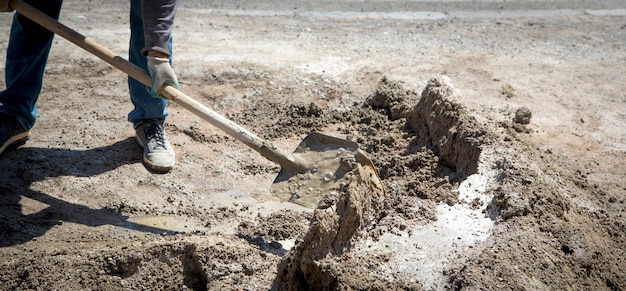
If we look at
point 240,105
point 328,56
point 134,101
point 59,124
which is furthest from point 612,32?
point 59,124

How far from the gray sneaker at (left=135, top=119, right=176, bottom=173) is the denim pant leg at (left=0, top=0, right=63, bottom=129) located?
671 mm

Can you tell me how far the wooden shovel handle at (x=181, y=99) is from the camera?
3.41m

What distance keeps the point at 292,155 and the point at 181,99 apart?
70 cm

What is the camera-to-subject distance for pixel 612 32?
6.69m

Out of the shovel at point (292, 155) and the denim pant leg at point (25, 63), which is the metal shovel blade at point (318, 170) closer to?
the shovel at point (292, 155)

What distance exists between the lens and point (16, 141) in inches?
152

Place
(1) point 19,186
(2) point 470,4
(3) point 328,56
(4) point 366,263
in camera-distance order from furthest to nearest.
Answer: (2) point 470,4 → (3) point 328,56 → (1) point 19,186 → (4) point 366,263

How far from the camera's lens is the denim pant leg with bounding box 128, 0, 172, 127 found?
3.70 meters

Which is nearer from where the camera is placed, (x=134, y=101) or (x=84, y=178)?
(x=84, y=178)

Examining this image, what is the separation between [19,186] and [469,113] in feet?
8.61

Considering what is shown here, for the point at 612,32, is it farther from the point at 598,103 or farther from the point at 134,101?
the point at 134,101

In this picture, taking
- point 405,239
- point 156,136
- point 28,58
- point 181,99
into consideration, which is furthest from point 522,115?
point 28,58

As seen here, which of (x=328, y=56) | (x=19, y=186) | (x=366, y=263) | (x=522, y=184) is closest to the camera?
(x=366, y=263)

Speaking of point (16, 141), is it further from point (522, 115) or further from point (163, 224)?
point (522, 115)
